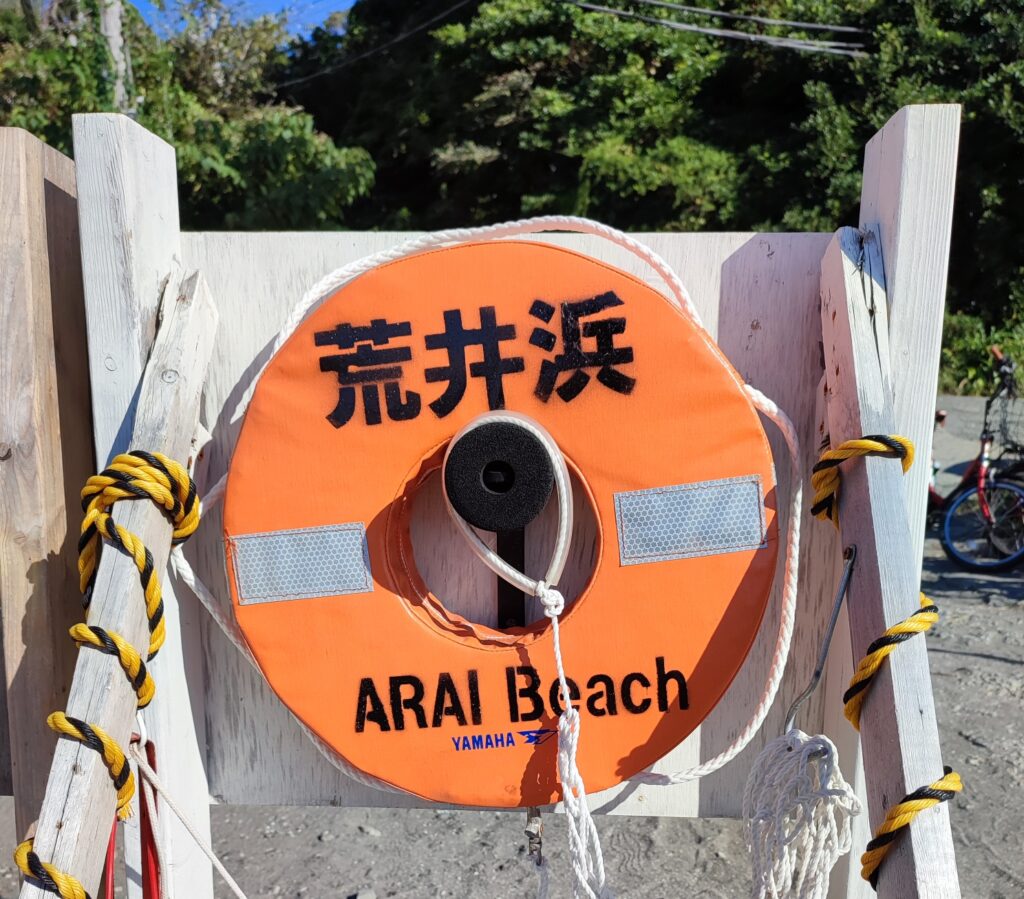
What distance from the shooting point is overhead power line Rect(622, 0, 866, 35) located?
948cm

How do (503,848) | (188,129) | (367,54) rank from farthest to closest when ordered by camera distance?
1. (367,54)
2. (188,129)
3. (503,848)

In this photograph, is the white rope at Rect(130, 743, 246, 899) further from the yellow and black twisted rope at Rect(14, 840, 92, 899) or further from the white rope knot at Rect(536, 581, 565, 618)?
Result: the white rope knot at Rect(536, 581, 565, 618)

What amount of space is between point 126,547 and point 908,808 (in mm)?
782

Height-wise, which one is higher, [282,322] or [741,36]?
[741,36]

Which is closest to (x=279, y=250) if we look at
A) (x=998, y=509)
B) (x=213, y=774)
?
(x=213, y=774)

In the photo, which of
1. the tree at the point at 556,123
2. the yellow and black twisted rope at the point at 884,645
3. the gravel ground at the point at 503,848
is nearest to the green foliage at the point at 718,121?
the tree at the point at 556,123

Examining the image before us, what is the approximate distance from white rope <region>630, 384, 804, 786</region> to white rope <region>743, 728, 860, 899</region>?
0.09 m

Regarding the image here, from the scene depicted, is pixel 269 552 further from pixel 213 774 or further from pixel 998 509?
pixel 998 509

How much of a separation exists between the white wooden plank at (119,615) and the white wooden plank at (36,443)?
16 centimetres

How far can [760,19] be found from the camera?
9703mm

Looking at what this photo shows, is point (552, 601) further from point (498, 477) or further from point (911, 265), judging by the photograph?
point (911, 265)

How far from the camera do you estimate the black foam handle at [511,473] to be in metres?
0.96

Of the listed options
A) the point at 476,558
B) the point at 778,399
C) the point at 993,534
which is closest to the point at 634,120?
the point at 993,534

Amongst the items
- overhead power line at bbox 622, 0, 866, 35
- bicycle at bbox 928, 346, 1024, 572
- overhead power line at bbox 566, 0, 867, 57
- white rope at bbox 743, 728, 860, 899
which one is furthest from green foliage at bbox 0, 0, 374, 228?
white rope at bbox 743, 728, 860, 899
